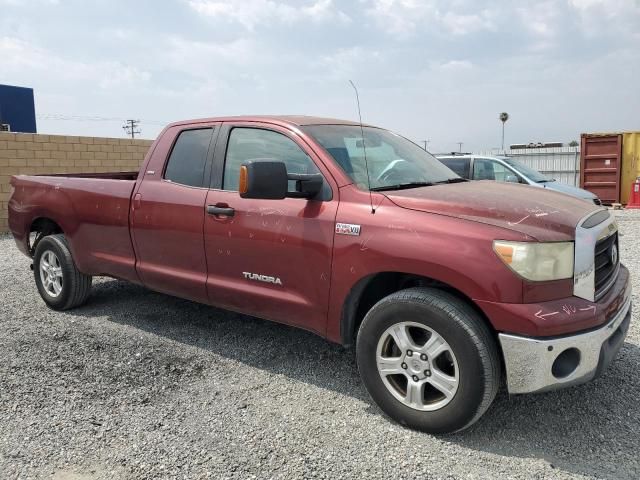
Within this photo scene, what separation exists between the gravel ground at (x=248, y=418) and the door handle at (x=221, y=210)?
3.66ft

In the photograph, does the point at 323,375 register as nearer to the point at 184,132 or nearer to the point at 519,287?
the point at 519,287

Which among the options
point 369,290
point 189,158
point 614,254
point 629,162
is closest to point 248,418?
point 369,290

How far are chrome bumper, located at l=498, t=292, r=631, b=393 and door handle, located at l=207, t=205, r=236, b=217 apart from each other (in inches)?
77.4

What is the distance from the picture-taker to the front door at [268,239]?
3.41 meters

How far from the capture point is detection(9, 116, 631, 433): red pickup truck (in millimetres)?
2754

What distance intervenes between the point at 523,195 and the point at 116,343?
10.9 ft

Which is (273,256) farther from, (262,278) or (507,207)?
(507,207)

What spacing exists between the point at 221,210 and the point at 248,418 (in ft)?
4.68

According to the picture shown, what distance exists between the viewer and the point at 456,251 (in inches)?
111

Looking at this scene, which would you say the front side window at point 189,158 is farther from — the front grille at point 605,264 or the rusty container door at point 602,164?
the rusty container door at point 602,164

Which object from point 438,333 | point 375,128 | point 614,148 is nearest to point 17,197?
point 375,128

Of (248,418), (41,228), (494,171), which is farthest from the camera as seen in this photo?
(494,171)

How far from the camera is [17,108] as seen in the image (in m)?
18.9

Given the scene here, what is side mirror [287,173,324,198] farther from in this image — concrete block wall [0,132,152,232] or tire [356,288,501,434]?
concrete block wall [0,132,152,232]
